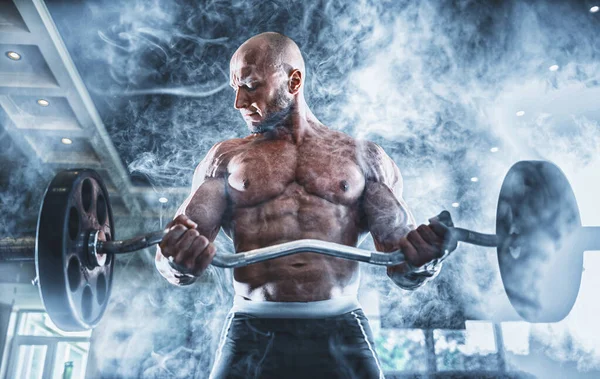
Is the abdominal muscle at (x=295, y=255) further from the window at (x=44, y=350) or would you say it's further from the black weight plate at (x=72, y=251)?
the window at (x=44, y=350)

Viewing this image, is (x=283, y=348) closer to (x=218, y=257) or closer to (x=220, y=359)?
(x=220, y=359)

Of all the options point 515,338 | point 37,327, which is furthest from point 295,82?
point 37,327

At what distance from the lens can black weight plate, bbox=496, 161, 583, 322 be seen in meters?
1.69

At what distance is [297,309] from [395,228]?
0.50m

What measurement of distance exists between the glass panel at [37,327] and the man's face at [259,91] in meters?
5.37

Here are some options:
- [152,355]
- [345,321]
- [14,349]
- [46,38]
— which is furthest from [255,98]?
[14,349]

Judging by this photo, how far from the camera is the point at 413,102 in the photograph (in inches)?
163

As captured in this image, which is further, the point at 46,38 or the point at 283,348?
the point at 46,38

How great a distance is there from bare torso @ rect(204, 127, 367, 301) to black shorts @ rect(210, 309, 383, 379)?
0.35ft

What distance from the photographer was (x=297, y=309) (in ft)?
5.79

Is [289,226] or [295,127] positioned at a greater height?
[295,127]

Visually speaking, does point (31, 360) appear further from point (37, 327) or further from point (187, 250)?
point (187, 250)

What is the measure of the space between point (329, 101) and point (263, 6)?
97 centimetres

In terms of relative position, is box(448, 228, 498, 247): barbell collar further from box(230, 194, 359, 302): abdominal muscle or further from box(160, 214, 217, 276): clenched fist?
box(160, 214, 217, 276): clenched fist
